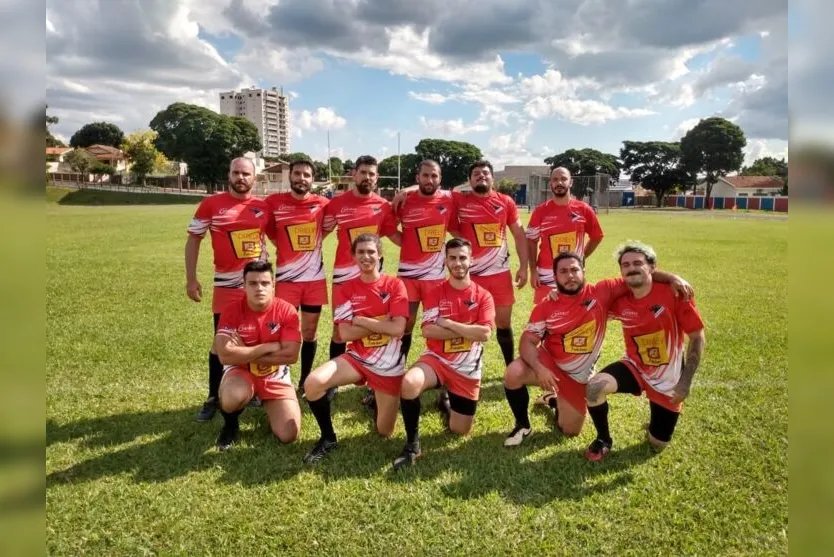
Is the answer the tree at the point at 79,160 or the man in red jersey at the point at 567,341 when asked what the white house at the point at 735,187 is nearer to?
the man in red jersey at the point at 567,341

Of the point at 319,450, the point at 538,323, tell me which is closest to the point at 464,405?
the point at 538,323

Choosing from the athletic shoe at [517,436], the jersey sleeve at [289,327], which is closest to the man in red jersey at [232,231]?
the jersey sleeve at [289,327]

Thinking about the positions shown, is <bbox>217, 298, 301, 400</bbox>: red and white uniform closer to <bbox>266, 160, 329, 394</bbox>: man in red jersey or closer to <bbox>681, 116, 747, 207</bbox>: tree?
<bbox>266, 160, 329, 394</bbox>: man in red jersey

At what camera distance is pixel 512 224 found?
19.5 ft

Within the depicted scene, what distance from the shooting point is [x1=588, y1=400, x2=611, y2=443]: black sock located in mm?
4238

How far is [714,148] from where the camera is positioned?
215ft

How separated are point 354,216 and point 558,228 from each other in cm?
226

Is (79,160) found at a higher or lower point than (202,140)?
lower

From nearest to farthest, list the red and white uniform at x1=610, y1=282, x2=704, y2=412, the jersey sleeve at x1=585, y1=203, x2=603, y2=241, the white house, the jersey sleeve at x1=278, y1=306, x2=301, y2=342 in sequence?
1. the red and white uniform at x1=610, y1=282, x2=704, y2=412
2. the jersey sleeve at x1=278, y1=306, x2=301, y2=342
3. the jersey sleeve at x1=585, y1=203, x2=603, y2=241
4. the white house

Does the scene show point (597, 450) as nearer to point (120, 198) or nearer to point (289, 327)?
point (289, 327)

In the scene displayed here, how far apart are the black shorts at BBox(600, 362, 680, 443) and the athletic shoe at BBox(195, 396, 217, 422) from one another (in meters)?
3.65

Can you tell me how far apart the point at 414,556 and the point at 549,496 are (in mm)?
1110

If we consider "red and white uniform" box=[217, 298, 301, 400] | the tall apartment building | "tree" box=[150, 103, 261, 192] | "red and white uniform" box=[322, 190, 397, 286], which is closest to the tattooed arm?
"red and white uniform" box=[322, 190, 397, 286]

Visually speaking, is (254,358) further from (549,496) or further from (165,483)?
(549,496)
